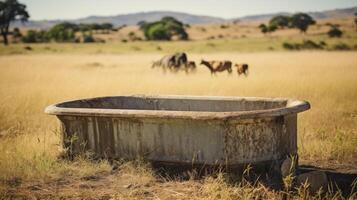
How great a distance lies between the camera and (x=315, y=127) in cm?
844

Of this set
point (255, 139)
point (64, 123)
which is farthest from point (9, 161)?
point (255, 139)

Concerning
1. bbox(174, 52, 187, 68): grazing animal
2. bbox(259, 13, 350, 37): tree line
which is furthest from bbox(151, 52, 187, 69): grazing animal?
bbox(259, 13, 350, 37): tree line

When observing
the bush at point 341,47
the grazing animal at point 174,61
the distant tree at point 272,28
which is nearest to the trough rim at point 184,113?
the grazing animal at point 174,61

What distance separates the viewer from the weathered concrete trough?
5.37 meters

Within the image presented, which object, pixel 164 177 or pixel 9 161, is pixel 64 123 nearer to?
pixel 9 161

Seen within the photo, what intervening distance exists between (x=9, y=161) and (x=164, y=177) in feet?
6.54

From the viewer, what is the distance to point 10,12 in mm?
61062

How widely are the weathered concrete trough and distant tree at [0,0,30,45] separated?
182ft

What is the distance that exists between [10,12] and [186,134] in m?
59.9

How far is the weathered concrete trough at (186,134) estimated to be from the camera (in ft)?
17.6

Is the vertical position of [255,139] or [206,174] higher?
[255,139]

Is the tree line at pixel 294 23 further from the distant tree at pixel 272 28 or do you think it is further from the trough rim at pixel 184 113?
the trough rim at pixel 184 113

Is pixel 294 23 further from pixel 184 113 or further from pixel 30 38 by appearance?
pixel 184 113

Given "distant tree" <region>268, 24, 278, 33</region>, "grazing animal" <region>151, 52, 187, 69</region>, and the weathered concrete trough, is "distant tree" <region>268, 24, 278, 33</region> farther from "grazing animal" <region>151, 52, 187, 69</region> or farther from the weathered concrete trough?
the weathered concrete trough
